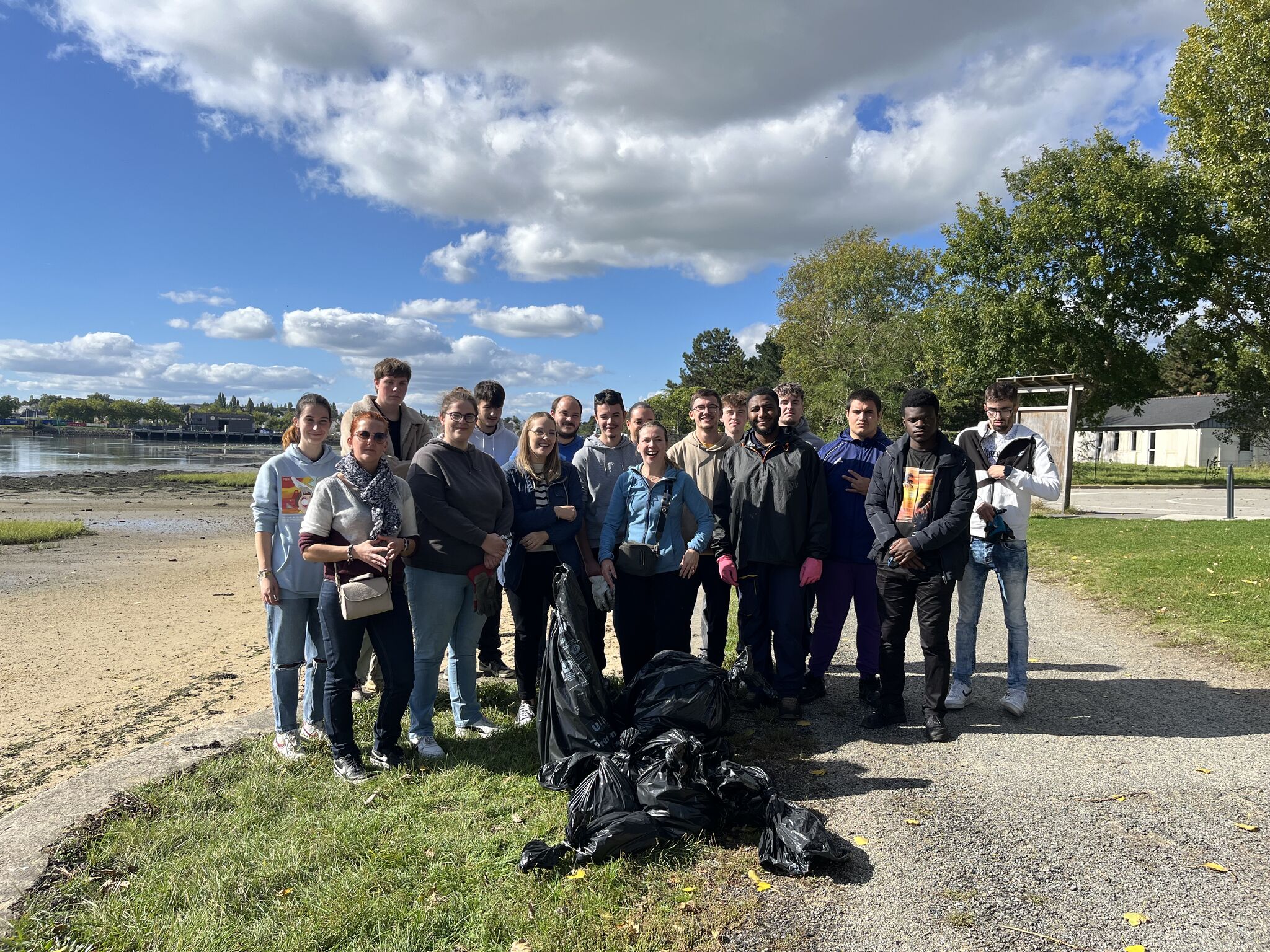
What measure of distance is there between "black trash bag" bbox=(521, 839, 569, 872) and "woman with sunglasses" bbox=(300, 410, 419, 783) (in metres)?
1.36

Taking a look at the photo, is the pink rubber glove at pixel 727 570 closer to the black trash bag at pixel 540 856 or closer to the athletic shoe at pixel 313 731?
the black trash bag at pixel 540 856

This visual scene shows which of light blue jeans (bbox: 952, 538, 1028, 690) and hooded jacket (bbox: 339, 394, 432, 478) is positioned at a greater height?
hooded jacket (bbox: 339, 394, 432, 478)

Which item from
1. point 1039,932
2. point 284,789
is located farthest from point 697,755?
point 284,789

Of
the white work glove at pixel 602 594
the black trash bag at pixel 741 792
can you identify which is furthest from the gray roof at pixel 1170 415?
the black trash bag at pixel 741 792

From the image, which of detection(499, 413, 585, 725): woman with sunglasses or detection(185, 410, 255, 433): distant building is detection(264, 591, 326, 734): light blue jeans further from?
detection(185, 410, 255, 433): distant building

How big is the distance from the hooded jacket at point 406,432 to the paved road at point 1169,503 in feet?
48.8

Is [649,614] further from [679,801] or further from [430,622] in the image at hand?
[679,801]

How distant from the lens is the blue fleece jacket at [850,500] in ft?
16.7

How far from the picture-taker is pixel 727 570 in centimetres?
484

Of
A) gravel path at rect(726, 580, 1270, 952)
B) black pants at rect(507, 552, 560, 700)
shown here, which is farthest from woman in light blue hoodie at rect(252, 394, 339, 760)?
gravel path at rect(726, 580, 1270, 952)

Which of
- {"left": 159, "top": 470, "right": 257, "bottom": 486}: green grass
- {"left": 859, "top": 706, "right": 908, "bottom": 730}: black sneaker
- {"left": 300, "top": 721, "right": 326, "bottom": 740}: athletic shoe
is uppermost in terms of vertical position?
{"left": 859, "top": 706, "right": 908, "bottom": 730}: black sneaker

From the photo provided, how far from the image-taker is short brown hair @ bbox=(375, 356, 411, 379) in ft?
16.3

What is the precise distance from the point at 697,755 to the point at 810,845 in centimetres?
64

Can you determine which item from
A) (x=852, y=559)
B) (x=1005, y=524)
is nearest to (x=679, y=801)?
(x=852, y=559)
